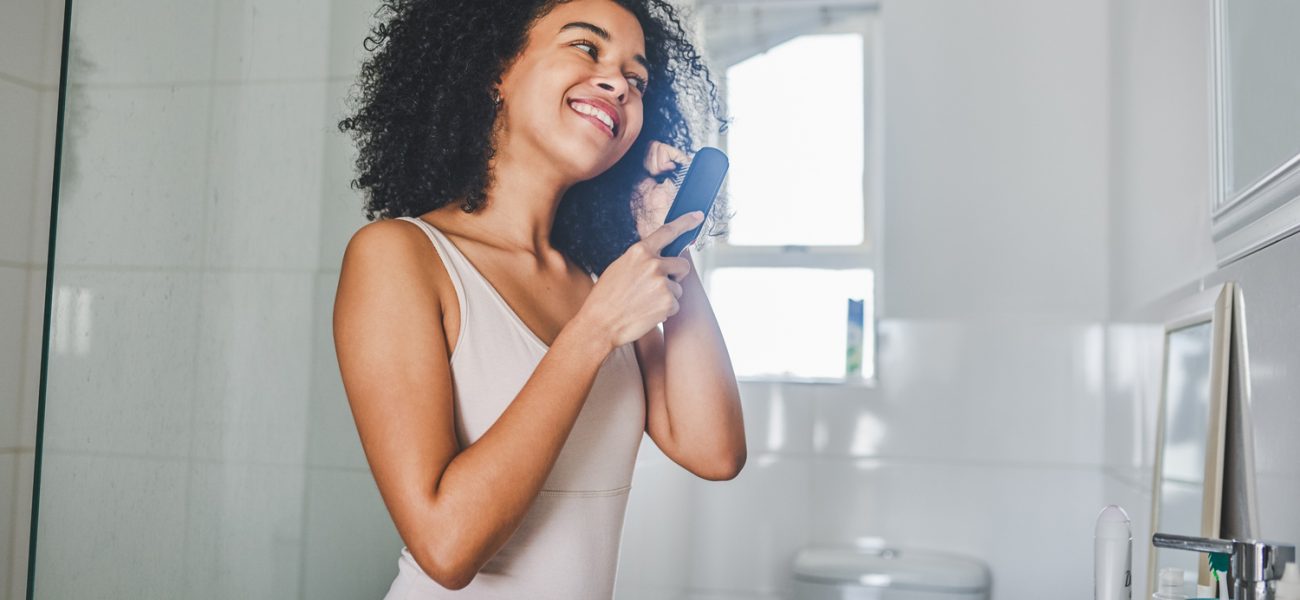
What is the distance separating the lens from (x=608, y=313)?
728 mm

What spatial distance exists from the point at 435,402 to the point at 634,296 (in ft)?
0.52

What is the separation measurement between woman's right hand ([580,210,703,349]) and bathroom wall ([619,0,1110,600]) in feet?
3.69

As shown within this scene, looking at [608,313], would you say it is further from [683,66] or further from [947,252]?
[947,252]

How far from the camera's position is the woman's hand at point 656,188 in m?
1.02

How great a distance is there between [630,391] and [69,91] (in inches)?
20.1

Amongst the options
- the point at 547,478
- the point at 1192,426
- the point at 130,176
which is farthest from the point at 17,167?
the point at 1192,426

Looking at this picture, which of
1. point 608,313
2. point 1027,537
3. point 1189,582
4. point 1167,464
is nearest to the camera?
point 608,313

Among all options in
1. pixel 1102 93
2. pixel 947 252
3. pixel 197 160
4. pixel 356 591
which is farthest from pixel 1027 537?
pixel 197 160

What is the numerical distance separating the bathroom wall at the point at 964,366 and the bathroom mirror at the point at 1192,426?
23.5 inches

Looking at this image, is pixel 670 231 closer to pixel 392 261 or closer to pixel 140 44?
pixel 392 261

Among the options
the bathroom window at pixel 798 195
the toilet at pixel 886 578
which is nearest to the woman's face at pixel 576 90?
the toilet at pixel 886 578

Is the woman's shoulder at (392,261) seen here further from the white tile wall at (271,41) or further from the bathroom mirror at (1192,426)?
the bathroom mirror at (1192,426)

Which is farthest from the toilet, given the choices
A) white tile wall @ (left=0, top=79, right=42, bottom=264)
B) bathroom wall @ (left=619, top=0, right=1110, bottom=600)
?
white tile wall @ (left=0, top=79, right=42, bottom=264)

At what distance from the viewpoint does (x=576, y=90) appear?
84 cm
